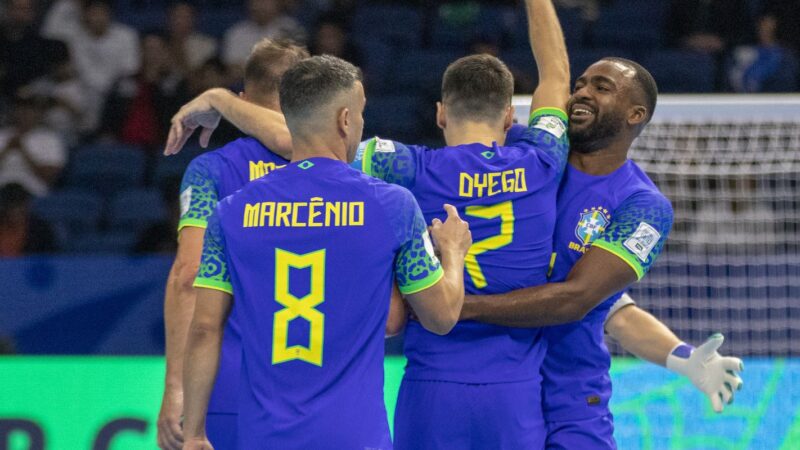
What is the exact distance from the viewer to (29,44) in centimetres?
1204

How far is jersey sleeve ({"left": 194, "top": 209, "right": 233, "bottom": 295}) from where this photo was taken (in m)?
4.01

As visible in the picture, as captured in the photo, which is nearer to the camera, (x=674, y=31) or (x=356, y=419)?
(x=356, y=419)

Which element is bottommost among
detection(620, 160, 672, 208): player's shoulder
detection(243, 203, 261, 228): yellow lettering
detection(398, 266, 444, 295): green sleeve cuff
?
detection(398, 266, 444, 295): green sleeve cuff

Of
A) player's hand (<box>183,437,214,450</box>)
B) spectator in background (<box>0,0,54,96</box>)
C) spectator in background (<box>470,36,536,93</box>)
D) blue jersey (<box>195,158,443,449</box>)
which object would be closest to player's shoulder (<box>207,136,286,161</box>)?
blue jersey (<box>195,158,443,449</box>)

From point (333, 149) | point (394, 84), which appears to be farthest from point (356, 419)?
point (394, 84)

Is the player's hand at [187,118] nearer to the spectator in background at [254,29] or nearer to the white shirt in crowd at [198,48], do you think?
the spectator in background at [254,29]

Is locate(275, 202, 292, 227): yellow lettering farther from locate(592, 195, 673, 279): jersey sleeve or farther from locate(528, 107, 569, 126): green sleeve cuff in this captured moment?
locate(592, 195, 673, 279): jersey sleeve

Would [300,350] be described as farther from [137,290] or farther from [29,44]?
[29,44]

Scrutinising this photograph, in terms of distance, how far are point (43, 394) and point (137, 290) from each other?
1.19m

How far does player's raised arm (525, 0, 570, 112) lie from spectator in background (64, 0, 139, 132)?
7.81 metres

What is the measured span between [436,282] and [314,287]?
0.40 meters

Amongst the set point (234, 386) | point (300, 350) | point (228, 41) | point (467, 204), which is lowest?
point (234, 386)

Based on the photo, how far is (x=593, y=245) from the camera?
4945 mm

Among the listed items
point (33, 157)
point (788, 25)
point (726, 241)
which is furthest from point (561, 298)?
point (788, 25)
